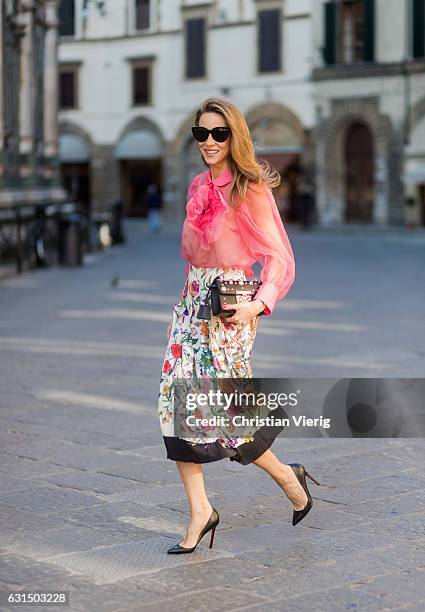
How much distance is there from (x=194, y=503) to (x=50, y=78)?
84.1ft

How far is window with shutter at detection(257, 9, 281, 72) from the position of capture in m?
45.0

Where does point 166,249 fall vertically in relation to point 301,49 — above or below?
below

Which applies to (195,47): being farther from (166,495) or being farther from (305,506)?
(305,506)

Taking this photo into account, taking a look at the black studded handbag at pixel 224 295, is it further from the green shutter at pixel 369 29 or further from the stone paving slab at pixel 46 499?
the green shutter at pixel 369 29

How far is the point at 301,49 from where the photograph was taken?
1762 inches

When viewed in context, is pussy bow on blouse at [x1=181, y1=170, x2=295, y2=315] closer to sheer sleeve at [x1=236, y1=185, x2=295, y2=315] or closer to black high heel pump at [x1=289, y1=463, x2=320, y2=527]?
sheer sleeve at [x1=236, y1=185, x2=295, y2=315]

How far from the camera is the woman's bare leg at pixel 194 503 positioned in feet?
17.4

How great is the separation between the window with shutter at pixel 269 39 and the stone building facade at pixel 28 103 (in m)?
15.7

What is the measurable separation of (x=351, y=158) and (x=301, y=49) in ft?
12.6

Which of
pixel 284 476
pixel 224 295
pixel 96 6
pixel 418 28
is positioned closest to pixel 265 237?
pixel 224 295

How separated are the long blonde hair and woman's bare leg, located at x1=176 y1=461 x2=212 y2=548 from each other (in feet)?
3.27

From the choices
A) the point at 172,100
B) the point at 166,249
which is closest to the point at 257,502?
the point at 166,249

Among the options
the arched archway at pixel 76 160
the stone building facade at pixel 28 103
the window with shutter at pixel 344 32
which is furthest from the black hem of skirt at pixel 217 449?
the arched archway at pixel 76 160

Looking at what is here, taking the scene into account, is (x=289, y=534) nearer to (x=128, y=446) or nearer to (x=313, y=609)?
(x=313, y=609)
